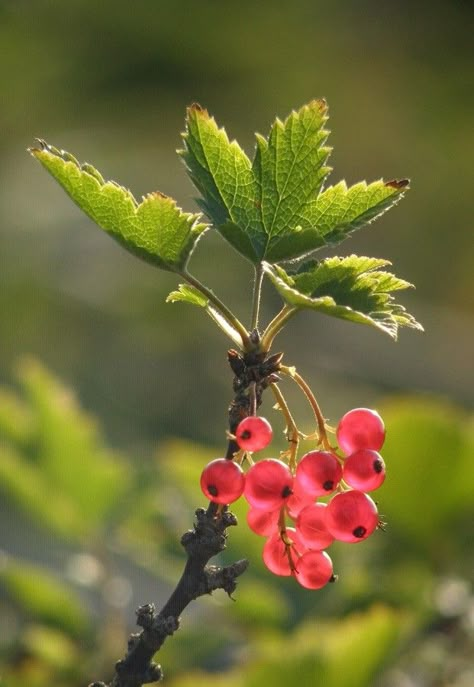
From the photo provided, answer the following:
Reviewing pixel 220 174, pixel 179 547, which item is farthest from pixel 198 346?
pixel 220 174

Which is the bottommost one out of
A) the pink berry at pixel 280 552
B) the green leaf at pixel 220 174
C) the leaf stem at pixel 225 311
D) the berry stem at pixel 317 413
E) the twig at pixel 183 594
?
the twig at pixel 183 594

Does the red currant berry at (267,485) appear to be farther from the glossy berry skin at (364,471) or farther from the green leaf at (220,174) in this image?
the green leaf at (220,174)

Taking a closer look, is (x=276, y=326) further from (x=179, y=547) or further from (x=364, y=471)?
(x=179, y=547)

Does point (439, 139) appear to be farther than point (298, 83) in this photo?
No

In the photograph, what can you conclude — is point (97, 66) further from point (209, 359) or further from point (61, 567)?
point (61, 567)

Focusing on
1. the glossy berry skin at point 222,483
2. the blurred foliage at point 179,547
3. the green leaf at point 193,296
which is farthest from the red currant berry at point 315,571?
the blurred foliage at point 179,547

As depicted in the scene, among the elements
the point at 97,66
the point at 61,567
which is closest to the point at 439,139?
the point at 97,66

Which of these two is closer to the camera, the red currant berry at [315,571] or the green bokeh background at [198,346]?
the red currant berry at [315,571]

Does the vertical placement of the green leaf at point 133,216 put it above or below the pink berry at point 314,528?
above
